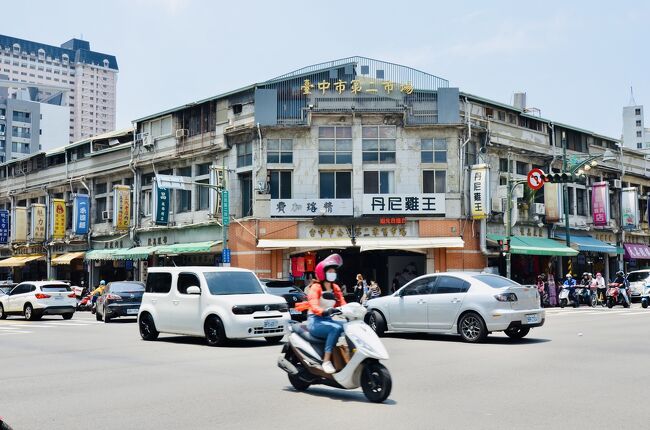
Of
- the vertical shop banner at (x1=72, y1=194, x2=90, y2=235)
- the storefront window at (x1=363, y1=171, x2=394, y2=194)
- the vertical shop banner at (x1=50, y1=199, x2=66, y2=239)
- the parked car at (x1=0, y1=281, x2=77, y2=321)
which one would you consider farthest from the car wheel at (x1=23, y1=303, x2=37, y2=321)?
the vertical shop banner at (x1=50, y1=199, x2=66, y2=239)

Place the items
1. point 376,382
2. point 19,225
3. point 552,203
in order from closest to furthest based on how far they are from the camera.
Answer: point 376,382, point 552,203, point 19,225

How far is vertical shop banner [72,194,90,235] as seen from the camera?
144 feet

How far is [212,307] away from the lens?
1504 centimetres

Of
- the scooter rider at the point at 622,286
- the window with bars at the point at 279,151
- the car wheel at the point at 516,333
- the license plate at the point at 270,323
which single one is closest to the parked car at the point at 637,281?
the scooter rider at the point at 622,286

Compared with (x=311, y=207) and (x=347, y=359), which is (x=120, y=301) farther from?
(x=347, y=359)

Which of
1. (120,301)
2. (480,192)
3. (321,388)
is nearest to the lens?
(321,388)

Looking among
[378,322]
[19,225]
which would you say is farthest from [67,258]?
[378,322]

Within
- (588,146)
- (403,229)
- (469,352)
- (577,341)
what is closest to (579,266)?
(588,146)

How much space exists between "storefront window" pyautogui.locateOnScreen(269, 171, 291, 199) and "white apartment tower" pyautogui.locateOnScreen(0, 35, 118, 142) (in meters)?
151

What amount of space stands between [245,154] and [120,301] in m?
12.2

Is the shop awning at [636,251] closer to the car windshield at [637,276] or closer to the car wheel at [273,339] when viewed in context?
the car windshield at [637,276]

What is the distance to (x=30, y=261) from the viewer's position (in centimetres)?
4944

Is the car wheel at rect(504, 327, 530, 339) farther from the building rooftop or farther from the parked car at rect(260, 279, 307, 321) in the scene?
the building rooftop

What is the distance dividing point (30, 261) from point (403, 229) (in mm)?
28361
